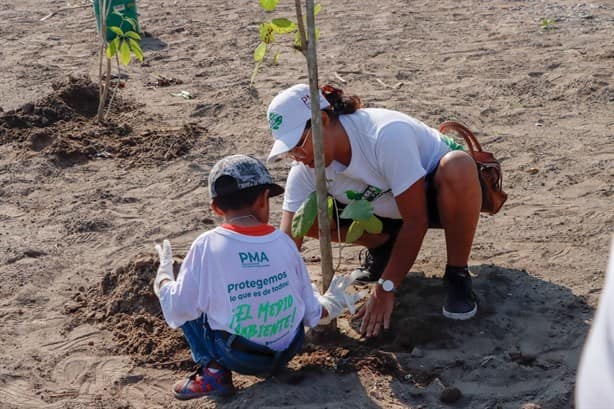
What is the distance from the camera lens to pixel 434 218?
3.73m

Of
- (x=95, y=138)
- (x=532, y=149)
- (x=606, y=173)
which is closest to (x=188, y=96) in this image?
(x=95, y=138)

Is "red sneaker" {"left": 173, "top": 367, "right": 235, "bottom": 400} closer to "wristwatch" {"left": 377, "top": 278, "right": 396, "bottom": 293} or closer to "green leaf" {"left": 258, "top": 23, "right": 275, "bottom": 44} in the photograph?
"wristwatch" {"left": 377, "top": 278, "right": 396, "bottom": 293}

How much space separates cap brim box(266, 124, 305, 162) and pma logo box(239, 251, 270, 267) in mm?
463

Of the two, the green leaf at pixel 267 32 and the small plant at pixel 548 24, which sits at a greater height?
the green leaf at pixel 267 32

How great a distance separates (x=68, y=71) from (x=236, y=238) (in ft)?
15.8

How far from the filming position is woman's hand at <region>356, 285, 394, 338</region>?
11.2 feet

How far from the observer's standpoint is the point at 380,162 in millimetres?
3410

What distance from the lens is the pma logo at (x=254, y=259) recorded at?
9.61 ft

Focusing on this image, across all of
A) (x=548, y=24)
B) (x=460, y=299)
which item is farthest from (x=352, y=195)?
(x=548, y=24)

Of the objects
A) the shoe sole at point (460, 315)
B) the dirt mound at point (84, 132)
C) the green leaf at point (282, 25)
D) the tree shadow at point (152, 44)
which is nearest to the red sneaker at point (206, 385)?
the shoe sole at point (460, 315)

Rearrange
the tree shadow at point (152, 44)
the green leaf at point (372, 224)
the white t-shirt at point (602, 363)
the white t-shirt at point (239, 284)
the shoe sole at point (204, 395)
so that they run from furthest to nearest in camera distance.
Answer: the tree shadow at point (152, 44)
the green leaf at point (372, 224)
the shoe sole at point (204, 395)
the white t-shirt at point (239, 284)
the white t-shirt at point (602, 363)

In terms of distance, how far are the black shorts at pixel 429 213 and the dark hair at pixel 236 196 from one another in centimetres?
81

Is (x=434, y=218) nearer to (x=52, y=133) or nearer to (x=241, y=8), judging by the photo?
(x=52, y=133)

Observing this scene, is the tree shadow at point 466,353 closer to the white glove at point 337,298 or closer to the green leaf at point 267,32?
the white glove at point 337,298
